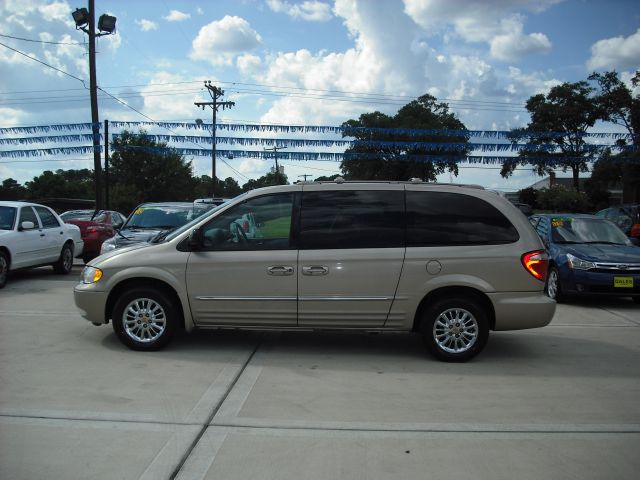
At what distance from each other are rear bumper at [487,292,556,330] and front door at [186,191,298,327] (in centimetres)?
206

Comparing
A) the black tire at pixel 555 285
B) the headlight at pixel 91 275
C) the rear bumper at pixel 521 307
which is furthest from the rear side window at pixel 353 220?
the black tire at pixel 555 285

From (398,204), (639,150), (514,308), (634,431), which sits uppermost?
(639,150)

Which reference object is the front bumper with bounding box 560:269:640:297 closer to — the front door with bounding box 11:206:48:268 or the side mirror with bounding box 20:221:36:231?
the side mirror with bounding box 20:221:36:231

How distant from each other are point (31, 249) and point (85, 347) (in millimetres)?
5703

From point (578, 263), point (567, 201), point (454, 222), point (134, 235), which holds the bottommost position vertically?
point (578, 263)

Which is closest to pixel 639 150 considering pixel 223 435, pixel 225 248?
pixel 225 248

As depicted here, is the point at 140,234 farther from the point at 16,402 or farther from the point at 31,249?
the point at 16,402

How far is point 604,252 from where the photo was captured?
9133 mm

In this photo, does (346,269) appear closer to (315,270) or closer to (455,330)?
(315,270)

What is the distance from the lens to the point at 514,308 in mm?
5570

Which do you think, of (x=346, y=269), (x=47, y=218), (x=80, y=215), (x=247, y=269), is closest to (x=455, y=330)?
(x=346, y=269)

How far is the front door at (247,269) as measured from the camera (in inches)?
221

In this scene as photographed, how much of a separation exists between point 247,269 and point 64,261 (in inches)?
319

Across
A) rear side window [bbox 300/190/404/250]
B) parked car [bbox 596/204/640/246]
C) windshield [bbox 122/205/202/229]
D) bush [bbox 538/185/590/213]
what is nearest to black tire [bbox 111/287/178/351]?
rear side window [bbox 300/190/404/250]
